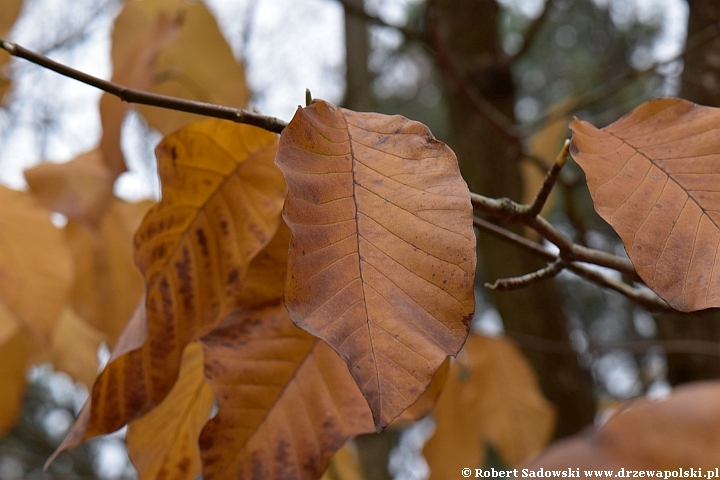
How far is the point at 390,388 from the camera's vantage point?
0.21m

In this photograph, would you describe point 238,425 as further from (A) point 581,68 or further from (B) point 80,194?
(A) point 581,68

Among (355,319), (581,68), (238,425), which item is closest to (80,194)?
(238,425)

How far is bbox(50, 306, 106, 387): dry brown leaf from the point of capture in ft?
2.55

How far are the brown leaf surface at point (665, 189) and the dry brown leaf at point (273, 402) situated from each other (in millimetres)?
188

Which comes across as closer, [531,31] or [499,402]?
[499,402]

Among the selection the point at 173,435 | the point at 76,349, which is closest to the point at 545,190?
the point at 173,435

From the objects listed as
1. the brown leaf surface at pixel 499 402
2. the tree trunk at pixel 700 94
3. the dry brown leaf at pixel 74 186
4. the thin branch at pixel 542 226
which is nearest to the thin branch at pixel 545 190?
the thin branch at pixel 542 226

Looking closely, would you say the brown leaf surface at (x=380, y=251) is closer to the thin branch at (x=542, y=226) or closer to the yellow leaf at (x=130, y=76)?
the thin branch at (x=542, y=226)

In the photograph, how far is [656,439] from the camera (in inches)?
7.9

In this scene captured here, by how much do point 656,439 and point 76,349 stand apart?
30.9 inches

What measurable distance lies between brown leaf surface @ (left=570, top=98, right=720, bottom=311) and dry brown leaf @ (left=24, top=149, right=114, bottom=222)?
422 millimetres

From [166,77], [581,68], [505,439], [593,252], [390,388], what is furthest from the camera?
[581,68]

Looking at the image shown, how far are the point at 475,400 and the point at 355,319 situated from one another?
26.5 inches

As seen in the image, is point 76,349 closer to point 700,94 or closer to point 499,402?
point 499,402
